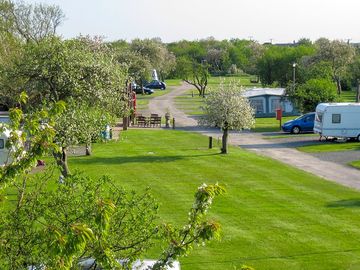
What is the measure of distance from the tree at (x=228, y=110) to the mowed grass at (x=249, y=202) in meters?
1.63

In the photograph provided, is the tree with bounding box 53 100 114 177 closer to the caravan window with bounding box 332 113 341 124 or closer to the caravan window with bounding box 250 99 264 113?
the caravan window with bounding box 332 113 341 124

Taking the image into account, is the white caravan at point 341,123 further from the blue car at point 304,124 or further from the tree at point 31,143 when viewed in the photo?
the tree at point 31,143

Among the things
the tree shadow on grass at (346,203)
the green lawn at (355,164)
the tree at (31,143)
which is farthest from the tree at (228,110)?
the tree at (31,143)

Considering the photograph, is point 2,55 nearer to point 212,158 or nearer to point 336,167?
point 212,158

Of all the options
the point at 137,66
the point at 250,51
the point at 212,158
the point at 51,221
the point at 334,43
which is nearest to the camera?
the point at 51,221

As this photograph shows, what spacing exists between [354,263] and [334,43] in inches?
A: 2820

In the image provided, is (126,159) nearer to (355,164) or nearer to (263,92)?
(355,164)

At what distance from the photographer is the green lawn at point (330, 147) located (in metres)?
35.6

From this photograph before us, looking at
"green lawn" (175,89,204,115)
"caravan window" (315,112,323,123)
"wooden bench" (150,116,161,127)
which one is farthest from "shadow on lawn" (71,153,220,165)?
"green lawn" (175,89,204,115)

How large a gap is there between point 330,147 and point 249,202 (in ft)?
50.0

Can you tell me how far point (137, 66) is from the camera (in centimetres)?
7669

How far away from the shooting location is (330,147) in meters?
36.6

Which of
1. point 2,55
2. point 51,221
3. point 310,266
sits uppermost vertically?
point 2,55

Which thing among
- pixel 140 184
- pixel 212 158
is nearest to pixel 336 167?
pixel 212 158
